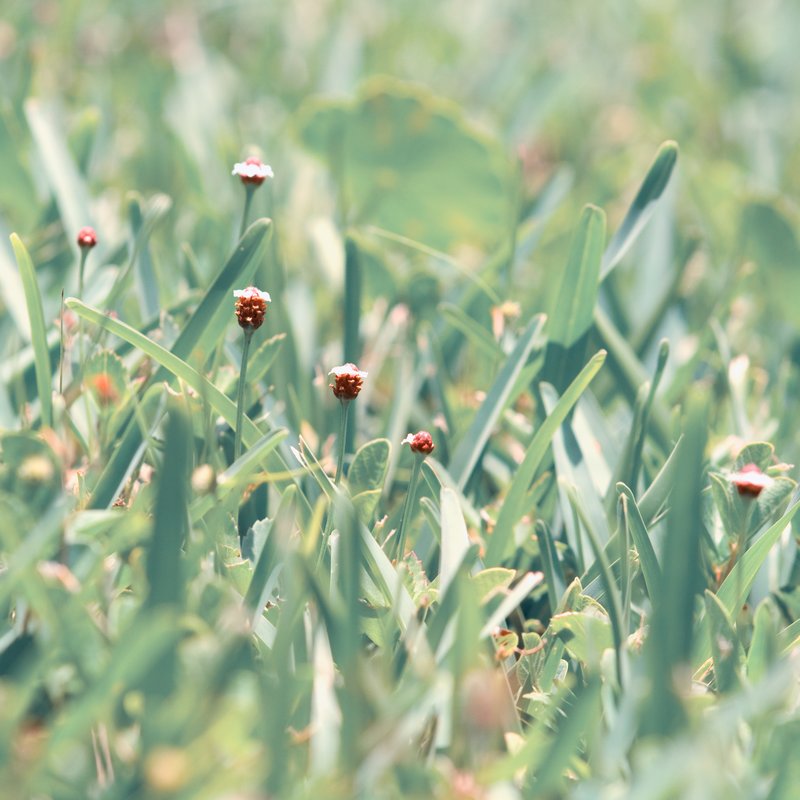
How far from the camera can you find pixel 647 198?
3.79 feet

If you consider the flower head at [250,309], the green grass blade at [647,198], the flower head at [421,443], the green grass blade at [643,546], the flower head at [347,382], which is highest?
the green grass blade at [647,198]

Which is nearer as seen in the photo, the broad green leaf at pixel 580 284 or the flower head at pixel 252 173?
the flower head at pixel 252 173

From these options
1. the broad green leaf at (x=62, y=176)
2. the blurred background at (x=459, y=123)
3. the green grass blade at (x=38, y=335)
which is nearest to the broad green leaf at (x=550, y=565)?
the blurred background at (x=459, y=123)

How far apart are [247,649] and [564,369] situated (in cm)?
54

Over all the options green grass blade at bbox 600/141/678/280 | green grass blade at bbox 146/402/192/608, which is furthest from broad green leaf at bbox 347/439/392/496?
green grass blade at bbox 600/141/678/280

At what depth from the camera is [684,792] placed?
59cm

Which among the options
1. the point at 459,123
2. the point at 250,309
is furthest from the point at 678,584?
the point at 459,123

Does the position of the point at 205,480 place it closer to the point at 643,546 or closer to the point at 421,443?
the point at 421,443

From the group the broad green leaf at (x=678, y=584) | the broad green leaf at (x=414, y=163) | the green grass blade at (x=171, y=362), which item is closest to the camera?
the broad green leaf at (x=678, y=584)

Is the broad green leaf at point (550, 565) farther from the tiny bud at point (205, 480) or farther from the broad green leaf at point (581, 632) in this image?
the tiny bud at point (205, 480)

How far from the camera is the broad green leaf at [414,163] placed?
1646mm

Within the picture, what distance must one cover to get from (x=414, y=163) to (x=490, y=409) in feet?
2.46

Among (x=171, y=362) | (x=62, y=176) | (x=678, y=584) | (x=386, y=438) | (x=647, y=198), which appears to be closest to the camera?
(x=678, y=584)

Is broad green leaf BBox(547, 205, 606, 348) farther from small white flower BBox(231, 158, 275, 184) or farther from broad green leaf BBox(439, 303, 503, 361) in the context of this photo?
small white flower BBox(231, 158, 275, 184)
